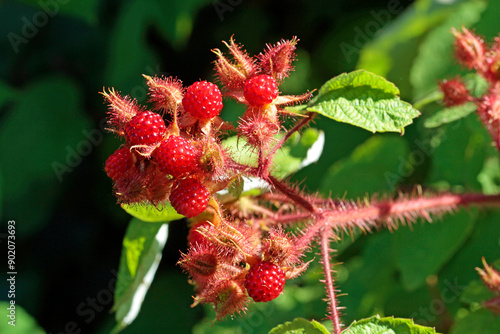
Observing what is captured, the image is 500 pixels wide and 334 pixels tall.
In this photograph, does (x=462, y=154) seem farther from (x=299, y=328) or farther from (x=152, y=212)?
(x=152, y=212)

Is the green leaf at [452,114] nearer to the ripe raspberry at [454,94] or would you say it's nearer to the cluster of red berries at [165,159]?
the ripe raspberry at [454,94]

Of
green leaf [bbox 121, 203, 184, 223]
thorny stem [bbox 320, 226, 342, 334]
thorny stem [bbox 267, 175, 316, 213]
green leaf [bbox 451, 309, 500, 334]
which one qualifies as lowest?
green leaf [bbox 451, 309, 500, 334]

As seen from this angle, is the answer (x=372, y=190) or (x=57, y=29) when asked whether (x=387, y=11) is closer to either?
(x=372, y=190)

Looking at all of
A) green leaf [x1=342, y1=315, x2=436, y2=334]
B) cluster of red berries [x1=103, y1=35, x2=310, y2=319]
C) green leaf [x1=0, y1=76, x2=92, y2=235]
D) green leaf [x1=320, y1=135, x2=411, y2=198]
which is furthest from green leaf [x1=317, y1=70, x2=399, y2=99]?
green leaf [x1=0, y1=76, x2=92, y2=235]

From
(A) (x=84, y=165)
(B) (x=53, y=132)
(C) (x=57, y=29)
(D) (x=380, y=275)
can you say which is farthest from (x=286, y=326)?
(C) (x=57, y=29)

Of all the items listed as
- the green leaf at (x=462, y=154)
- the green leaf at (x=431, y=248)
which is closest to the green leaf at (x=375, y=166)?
the green leaf at (x=462, y=154)

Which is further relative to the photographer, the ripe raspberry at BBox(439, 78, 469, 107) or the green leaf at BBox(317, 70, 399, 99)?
the ripe raspberry at BBox(439, 78, 469, 107)

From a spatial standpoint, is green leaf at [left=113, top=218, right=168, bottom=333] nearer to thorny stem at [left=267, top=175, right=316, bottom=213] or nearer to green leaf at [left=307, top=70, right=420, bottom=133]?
thorny stem at [left=267, top=175, right=316, bottom=213]
